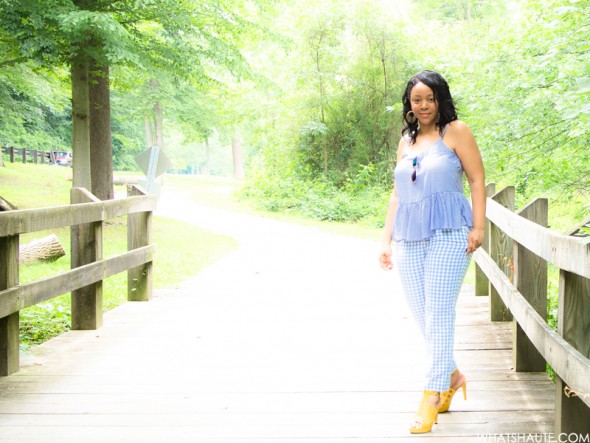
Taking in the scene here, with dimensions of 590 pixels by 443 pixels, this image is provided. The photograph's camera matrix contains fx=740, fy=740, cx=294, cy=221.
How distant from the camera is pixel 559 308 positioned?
346 centimetres

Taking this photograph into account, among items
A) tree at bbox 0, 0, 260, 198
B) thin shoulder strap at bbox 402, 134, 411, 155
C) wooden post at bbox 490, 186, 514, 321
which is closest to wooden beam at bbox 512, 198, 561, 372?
thin shoulder strap at bbox 402, 134, 411, 155

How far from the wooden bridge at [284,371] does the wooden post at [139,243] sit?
0.10 ft

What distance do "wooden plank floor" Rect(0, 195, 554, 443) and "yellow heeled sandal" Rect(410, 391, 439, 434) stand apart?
0.19 ft

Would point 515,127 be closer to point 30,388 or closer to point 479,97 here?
point 479,97

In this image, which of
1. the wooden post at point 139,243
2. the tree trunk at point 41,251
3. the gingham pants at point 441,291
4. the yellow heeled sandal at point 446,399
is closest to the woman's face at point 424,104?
the gingham pants at point 441,291

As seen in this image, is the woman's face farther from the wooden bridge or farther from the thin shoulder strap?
the wooden bridge

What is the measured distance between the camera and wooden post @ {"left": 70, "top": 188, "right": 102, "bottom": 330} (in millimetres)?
6297

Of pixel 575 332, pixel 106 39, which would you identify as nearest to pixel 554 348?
pixel 575 332

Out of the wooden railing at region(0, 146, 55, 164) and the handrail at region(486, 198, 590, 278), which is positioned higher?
the wooden railing at region(0, 146, 55, 164)

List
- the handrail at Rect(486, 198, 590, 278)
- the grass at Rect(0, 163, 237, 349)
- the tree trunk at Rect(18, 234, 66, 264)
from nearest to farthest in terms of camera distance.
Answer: the handrail at Rect(486, 198, 590, 278), the grass at Rect(0, 163, 237, 349), the tree trunk at Rect(18, 234, 66, 264)

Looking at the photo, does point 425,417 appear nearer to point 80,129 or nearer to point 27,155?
point 80,129

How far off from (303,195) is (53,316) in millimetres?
16446

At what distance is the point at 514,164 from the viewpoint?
10.9 meters

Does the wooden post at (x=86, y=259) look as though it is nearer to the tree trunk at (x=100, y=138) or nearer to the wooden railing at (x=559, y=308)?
the wooden railing at (x=559, y=308)
